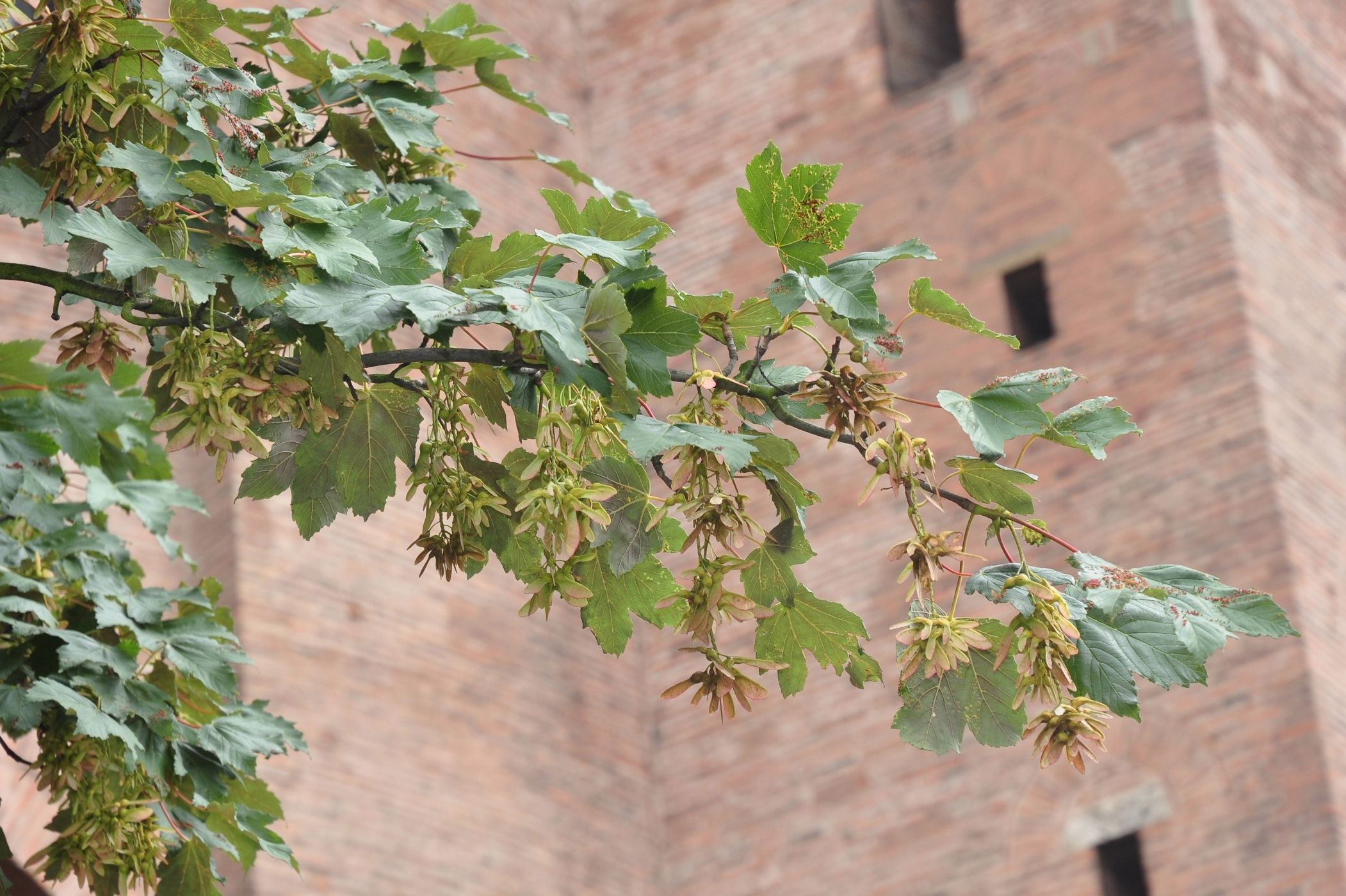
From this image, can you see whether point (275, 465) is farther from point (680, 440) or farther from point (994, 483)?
point (994, 483)

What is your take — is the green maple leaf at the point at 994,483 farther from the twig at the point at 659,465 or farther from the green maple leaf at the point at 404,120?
the green maple leaf at the point at 404,120

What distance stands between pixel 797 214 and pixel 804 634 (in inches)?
21.8

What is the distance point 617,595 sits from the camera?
9.66 feet

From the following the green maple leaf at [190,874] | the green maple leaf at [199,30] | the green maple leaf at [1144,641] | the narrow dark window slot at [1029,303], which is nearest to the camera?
the green maple leaf at [1144,641]

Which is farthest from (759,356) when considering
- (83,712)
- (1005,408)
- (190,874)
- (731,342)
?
(190,874)

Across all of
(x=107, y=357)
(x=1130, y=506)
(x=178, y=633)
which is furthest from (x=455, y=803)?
(x=107, y=357)

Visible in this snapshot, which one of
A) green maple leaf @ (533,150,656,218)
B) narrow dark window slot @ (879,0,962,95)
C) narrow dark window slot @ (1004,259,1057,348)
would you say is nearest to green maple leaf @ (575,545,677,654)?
green maple leaf @ (533,150,656,218)

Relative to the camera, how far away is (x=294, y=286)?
2.76m

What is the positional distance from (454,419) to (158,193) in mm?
474

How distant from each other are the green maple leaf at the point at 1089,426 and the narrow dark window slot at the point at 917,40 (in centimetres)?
743

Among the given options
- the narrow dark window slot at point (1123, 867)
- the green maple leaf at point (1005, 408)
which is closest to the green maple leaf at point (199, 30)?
the green maple leaf at point (1005, 408)

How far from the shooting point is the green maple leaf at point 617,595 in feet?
9.62

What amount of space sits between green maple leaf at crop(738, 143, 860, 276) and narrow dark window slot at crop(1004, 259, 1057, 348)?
672 cm

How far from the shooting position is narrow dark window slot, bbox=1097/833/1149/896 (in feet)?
27.7
